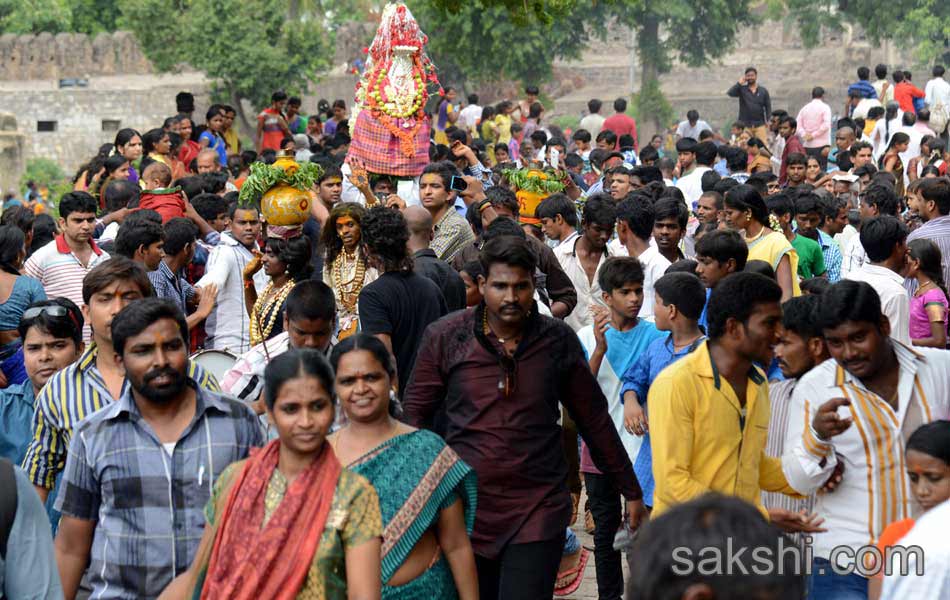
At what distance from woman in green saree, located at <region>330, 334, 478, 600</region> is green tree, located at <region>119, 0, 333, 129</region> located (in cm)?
2587

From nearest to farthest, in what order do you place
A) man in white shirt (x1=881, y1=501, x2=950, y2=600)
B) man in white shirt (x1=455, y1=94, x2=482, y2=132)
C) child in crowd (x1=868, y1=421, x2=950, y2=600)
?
man in white shirt (x1=881, y1=501, x2=950, y2=600) → child in crowd (x1=868, y1=421, x2=950, y2=600) → man in white shirt (x1=455, y1=94, x2=482, y2=132)

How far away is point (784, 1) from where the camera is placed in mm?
43156

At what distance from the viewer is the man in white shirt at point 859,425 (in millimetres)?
4430

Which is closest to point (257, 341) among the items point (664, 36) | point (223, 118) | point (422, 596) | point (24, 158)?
point (422, 596)

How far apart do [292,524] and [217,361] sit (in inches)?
120

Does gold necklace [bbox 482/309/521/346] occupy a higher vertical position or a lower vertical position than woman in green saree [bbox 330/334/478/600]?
higher

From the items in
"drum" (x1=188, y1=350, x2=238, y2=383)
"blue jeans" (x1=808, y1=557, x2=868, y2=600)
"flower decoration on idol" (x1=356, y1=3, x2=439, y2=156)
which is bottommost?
"blue jeans" (x1=808, y1=557, x2=868, y2=600)

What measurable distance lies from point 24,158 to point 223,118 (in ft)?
74.0

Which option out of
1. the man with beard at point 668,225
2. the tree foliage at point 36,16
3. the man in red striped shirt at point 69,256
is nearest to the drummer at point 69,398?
the man in red striped shirt at point 69,256

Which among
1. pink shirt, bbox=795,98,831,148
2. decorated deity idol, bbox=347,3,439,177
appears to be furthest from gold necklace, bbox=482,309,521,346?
pink shirt, bbox=795,98,831,148

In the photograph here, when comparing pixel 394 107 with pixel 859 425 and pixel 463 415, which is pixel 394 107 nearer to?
pixel 463 415

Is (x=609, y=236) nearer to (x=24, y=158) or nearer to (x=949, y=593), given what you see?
(x=949, y=593)

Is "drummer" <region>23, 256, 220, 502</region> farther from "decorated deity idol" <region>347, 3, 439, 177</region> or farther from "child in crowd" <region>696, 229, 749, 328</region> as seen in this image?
"decorated deity idol" <region>347, 3, 439, 177</region>

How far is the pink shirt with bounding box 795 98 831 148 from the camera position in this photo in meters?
20.1
